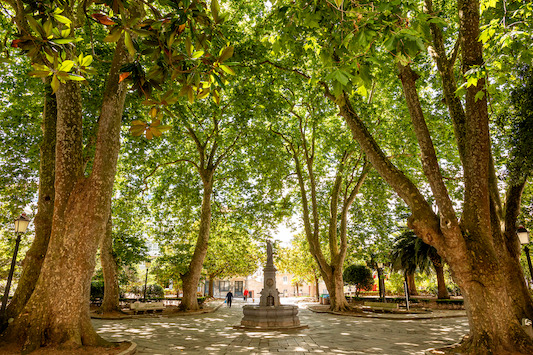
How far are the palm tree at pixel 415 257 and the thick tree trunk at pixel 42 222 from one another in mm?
19789

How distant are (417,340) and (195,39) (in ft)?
31.2

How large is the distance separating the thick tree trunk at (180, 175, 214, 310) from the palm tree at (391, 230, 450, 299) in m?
13.3

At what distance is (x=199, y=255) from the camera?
1730 cm

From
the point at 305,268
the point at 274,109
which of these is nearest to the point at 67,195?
the point at 274,109

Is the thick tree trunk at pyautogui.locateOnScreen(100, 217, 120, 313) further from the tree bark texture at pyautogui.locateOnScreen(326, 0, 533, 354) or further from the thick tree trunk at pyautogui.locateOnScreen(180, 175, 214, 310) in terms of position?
the tree bark texture at pyautogui.locateOnScreen(326, 0, 533, 354)

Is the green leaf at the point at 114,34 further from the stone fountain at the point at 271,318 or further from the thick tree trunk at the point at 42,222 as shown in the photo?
the stone fountain at the point at 271,318

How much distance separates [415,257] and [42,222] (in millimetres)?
20564

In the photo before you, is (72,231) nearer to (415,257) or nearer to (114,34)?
(114,34)

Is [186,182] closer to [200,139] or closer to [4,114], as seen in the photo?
[200,139]

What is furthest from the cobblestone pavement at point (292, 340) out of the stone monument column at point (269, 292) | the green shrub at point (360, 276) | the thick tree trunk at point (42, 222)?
the green shrub at point (360, 276)

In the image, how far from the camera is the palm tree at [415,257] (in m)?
20.5

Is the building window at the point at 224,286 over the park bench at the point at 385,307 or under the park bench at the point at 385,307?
under

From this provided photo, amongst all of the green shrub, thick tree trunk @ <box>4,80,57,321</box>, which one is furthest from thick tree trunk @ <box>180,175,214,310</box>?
the green shrub

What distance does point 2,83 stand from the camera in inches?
466
